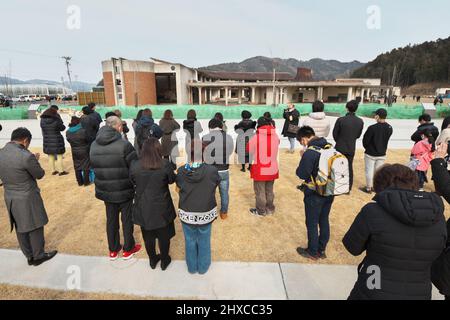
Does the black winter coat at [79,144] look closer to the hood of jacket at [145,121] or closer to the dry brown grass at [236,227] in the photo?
the dry brown grass at [236,227]

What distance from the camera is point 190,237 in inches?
115

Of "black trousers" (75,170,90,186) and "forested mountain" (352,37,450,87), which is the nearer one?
"black trousers" (75,170,90,186)

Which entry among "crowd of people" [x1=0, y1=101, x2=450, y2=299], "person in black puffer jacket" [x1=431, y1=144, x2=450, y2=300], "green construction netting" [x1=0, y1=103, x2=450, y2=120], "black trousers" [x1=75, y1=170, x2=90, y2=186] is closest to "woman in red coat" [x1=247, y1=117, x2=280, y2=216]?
"crowd of people" [x1=0, y1=101, x2=450, y2=299]

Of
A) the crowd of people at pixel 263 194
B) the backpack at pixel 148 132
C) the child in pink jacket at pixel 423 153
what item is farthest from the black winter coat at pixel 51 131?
the child in pink jacket at pixel 423 153

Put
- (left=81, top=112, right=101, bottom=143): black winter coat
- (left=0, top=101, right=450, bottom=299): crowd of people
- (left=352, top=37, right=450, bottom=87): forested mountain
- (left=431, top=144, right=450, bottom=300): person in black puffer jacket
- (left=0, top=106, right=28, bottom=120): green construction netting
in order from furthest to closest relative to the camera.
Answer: (left=352, top=37, right=450, bottom=87): forested mountain, (left=0, top=106, right=28, bottom=120): green construction netting, (left=81, top=112, right=101, bottom=143): black winter coat, (left=431, top=144, right=450, bottom=300): person in black puffer jacket, (left=0, top=101, right=450, bottom=299): crowd of people

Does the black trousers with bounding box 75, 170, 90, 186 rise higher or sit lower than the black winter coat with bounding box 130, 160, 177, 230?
lower

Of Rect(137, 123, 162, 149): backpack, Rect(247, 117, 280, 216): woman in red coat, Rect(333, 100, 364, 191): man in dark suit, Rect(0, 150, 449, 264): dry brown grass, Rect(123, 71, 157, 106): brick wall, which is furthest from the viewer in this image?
Rect(123, 71, 157, 106): brick wall

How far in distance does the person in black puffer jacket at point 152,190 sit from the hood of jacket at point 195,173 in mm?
240

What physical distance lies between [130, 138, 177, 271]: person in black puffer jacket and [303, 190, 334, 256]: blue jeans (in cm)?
170

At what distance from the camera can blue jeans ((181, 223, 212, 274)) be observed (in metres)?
2.89

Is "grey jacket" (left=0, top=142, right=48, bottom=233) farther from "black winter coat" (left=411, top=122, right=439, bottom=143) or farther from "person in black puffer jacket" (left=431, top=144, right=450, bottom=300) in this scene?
"black winter coat" (left=411, top=122, right=439, bottom=143)

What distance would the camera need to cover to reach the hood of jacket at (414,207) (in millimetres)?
1441
